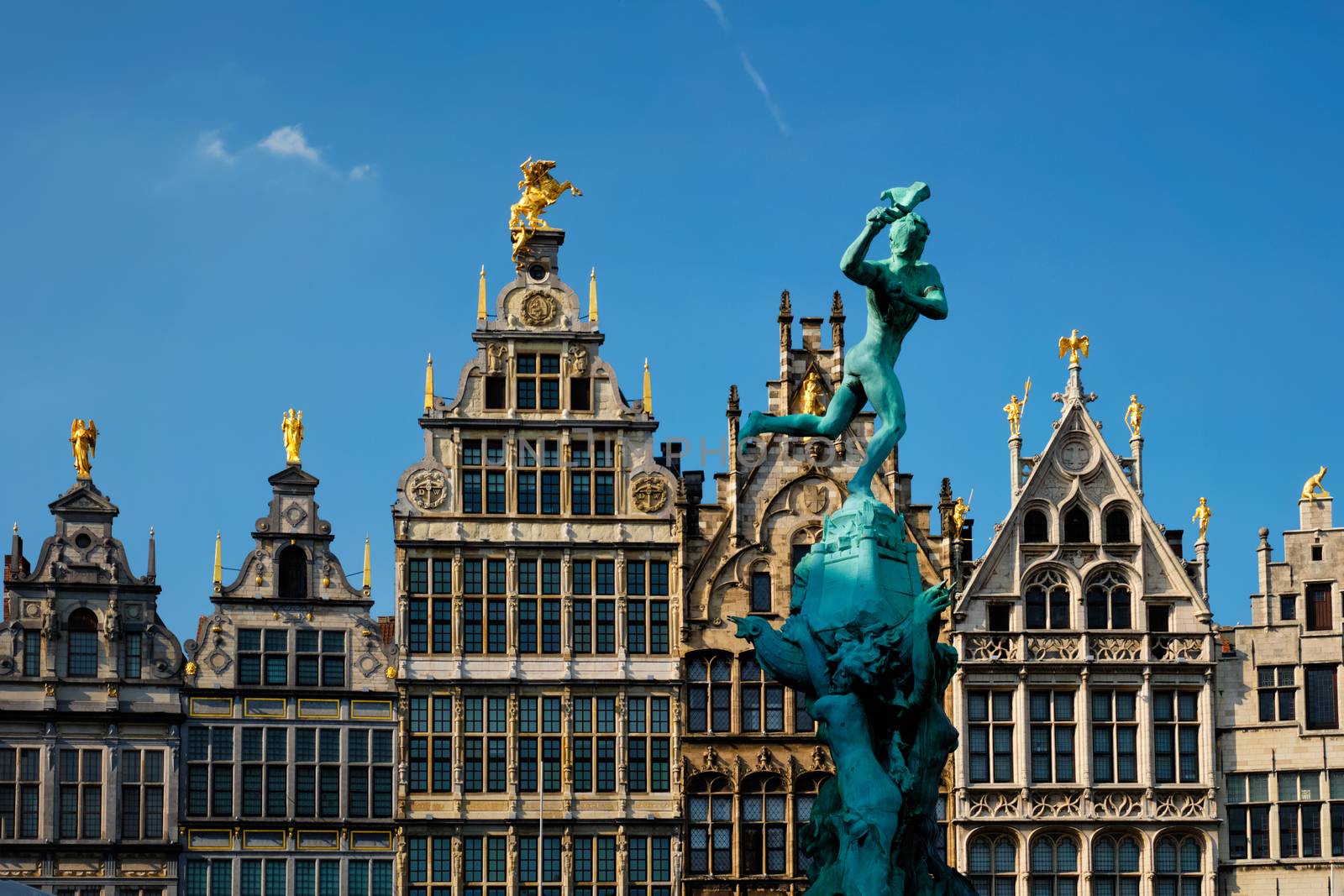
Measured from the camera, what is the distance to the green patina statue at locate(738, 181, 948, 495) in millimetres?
41281

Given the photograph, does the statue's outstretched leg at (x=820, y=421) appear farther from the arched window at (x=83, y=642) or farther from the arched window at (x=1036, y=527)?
the arched window at (x=83, y=642)

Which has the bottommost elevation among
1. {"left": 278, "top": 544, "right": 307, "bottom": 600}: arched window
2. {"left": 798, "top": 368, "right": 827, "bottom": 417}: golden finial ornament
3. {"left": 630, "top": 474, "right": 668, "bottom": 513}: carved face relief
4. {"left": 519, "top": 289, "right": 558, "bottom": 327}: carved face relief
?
{"left": 278, "top": 544, "right": 307, "bottom": 600}: arched window

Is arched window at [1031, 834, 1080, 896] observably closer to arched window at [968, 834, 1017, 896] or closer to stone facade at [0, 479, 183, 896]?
arched window at [968, 834, 1017, 896]

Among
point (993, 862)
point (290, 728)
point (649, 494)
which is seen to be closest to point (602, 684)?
point (649, 494)

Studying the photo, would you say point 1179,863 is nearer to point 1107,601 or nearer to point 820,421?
Result: point 1107,601

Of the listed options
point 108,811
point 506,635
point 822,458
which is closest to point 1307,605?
point 822,458

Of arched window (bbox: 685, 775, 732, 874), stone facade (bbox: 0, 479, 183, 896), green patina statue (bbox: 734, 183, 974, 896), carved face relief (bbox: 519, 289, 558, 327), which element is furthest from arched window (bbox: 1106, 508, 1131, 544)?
green patina statue (bbox: 734, 183, 974, 896)

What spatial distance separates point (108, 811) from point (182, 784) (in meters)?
1.62

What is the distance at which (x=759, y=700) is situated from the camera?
61062mm

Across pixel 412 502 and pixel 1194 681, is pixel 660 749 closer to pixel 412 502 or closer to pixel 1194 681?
pixel 412 502

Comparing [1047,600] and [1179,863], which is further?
[1047,600]

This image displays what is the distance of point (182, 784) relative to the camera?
195 feet

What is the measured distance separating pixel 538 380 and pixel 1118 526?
13200mm

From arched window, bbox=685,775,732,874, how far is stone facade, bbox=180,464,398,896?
21.1 ft
